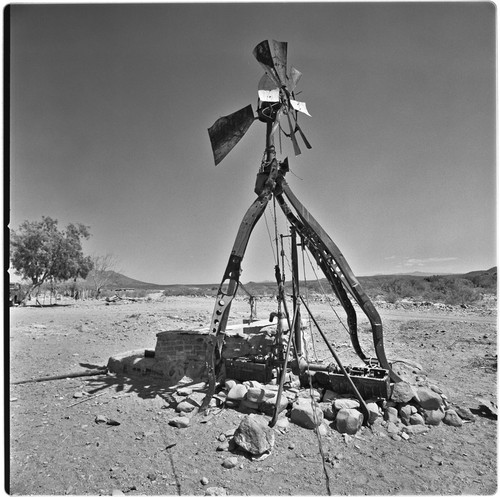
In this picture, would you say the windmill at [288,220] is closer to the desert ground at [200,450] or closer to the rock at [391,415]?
the rock at [391,415]

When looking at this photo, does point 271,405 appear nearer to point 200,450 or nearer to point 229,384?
point 229,384

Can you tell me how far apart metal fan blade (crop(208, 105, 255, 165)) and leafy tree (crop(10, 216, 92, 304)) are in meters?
25.9

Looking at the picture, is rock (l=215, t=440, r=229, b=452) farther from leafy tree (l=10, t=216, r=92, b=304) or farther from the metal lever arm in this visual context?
leafy tree (l=10, t=216, r=92, b=304)

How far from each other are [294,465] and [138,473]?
2.11m

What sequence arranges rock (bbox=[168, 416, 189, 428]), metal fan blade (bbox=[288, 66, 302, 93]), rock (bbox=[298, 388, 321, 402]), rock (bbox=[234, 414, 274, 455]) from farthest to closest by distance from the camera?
1. metal fan blade (bbox=[288, 66, 302, 93])
2. rock (bbox=[298, 388, 321, 402])
3. rock (bbox=[168, 416, 189, 428])
4. rock (bbox=[234, 414, 274, 455])

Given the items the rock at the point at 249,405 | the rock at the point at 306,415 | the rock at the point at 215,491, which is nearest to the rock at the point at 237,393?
the rock at the point at 249,405

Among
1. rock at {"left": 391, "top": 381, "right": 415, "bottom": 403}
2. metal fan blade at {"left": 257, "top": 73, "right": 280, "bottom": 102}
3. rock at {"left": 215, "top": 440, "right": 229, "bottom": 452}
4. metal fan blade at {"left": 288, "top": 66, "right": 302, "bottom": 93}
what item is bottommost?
rock at {"left": 215, "top": 440, "right": 229, "bottom": 452}

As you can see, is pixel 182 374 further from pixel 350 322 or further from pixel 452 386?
pixel 452 386

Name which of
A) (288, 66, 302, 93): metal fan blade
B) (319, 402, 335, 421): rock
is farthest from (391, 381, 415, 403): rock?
(288, 66, 302, 93): metal fan blade

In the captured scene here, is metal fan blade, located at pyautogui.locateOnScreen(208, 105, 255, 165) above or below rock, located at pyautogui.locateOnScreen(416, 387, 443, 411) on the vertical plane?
above

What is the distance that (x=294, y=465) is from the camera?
14.7ft

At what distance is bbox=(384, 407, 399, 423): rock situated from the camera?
18.2ft

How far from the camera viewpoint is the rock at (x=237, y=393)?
616 cm

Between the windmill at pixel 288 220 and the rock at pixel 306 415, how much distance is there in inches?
30.7
